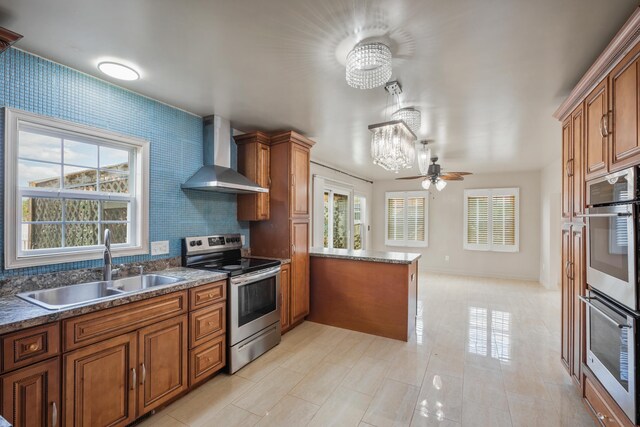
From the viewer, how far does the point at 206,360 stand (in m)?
2.30

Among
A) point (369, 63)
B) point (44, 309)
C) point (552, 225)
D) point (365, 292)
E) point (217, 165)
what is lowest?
point (365, 292)

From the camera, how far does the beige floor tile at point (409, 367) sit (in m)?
2.45

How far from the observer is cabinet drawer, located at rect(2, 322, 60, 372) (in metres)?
1.31

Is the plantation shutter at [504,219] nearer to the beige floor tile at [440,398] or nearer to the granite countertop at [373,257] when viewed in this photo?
the granite countertop at [373,257]

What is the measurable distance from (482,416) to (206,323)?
6.92 feet

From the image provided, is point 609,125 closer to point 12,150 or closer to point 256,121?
point 256,121

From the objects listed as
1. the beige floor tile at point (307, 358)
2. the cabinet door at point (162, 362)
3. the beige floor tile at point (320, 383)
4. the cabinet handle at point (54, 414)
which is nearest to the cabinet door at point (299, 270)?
the beige floor tile at point (307, 358)

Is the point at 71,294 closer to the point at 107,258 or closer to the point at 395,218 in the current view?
the point at 107,258

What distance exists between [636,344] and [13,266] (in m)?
3.44

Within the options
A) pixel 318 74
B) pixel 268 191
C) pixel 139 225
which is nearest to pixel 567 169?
pixel 318 74

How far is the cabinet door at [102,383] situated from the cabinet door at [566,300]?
10.4ft

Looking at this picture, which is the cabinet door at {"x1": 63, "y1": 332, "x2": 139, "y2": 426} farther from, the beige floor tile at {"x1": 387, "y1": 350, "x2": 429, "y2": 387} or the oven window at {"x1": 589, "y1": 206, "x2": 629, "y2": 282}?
the oven window at {"x1": 589, "y1": 206, "x2": 629, "y2": 282}

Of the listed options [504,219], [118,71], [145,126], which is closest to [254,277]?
[145,126]

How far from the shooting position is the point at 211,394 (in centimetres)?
221
